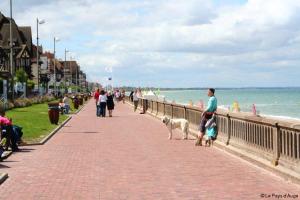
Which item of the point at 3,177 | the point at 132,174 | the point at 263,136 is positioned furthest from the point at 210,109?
the point at 3,177

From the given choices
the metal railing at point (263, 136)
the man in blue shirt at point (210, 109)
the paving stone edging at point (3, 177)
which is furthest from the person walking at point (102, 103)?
the paving stone edging at point (3, 177)

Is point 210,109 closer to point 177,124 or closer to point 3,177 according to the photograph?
point 177,124

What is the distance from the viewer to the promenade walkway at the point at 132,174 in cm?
980

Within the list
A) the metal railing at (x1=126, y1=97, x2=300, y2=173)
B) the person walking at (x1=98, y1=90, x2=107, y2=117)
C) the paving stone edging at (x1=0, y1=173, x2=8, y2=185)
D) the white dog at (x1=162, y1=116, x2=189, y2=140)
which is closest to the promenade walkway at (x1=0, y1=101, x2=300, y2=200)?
the paving stone edging at (x1=0, y1=173, x2=8, y2=185)

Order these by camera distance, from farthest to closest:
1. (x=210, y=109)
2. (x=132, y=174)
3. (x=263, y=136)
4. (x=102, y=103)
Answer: (x=102, y=103) → (x=210, y=109) → (x=263, y=136) → (x=132, y=174)

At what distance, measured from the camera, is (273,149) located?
12.3 m

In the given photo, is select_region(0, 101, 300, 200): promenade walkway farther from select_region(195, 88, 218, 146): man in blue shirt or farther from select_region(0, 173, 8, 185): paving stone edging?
select_region(195, 88, 218, 146): man in blue shirt

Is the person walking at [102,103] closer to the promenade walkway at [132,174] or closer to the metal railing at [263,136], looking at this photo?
the promenade walkway at [132,174]

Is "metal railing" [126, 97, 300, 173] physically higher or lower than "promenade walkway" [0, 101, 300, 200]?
higher

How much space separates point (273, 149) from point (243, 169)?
819mm

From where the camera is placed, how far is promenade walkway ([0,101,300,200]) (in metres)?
9.80

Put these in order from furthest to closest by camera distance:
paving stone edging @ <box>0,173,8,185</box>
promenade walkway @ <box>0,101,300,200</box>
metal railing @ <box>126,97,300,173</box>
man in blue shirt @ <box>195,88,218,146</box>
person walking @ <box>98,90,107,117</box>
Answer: person walking @ <box>98,90,107,117</box>
man in blue shirt @ <box>195,88,218,146</box>
metal railing @ <box>126,97,300,173</box>
paving stone edging @ <box>0,173,8,185</box>
promenade walkway @ <box>0,101,300,200</box>

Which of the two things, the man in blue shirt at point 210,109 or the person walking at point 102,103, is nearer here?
the man in blue shirt at point 210,109

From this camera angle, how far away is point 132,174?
473 inches
